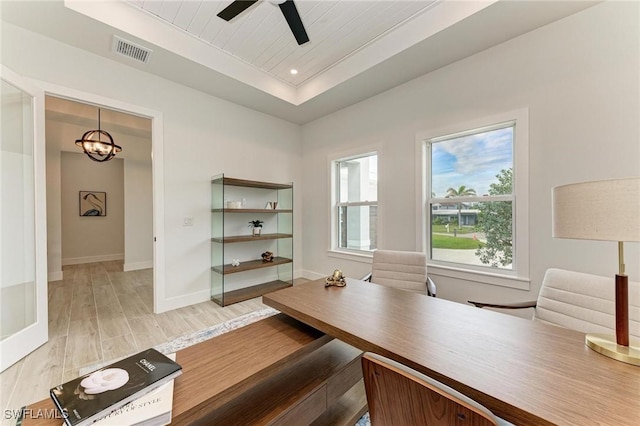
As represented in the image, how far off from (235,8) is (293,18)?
17.1 inches

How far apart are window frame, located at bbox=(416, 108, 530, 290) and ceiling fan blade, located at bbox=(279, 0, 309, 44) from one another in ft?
5.90

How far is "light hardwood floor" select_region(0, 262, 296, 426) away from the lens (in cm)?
192

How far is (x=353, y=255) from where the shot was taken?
396cm

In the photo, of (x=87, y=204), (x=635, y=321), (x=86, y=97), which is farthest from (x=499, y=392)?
(x=87, y=204)

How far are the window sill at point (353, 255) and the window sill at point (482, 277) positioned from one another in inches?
37.7

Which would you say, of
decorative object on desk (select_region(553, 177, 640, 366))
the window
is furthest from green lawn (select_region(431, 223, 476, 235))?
decorative object on desk (select_region(553, 177, 640, 366))

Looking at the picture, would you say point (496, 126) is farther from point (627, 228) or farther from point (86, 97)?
point (86, 97)

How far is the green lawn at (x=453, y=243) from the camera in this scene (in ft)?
9.26

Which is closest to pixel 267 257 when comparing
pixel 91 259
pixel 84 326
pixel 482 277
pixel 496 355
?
pixel 84 326

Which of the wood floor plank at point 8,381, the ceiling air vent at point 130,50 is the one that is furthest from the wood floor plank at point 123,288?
the ceiling air vent at point 130,50

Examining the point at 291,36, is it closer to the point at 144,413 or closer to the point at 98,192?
the point at 144,413

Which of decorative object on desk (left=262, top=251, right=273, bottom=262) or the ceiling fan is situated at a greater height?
the ceiling fan

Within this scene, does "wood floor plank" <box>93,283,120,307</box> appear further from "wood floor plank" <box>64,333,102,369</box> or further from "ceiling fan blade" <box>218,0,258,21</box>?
"ceiling fan blade" <box>218,0,258,21</box>

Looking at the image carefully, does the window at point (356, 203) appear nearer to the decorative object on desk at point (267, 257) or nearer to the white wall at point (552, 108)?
the white wall at point (552, 108)
